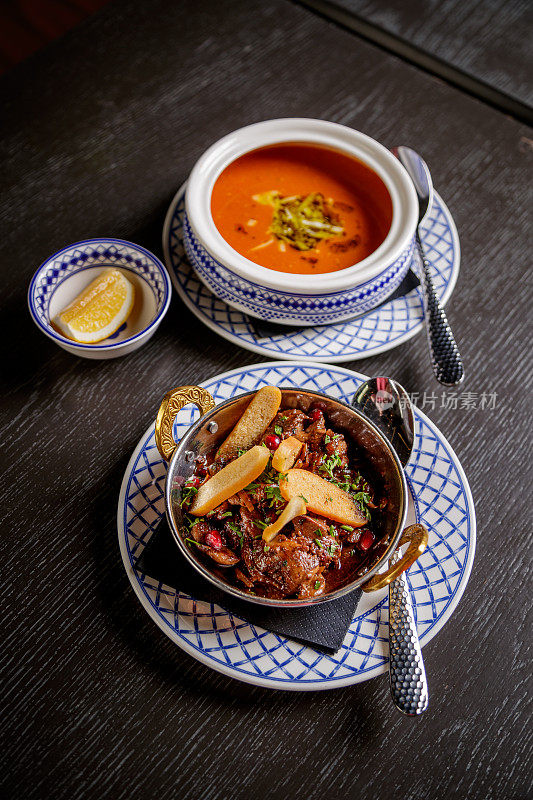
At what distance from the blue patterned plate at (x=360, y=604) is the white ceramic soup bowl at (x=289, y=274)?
0.14m

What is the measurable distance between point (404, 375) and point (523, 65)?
1193 millimetres

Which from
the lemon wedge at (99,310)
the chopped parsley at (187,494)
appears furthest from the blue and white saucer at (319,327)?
the chopped parsley at (187,494)

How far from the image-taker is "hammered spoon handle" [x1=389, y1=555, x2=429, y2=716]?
43.9 inches

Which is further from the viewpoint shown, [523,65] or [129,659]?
[523,65]

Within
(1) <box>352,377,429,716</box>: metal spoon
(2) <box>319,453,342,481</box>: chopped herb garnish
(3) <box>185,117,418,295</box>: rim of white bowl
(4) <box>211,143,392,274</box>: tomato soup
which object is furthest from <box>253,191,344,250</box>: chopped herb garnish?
(1) <box>352,377,429,716</box>: metal spoon

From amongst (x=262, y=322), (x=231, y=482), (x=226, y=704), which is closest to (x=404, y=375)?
(x=262, y=322)

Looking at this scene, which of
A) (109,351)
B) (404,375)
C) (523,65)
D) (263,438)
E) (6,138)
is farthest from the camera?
(523,65)

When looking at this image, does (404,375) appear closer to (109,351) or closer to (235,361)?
(235,361)

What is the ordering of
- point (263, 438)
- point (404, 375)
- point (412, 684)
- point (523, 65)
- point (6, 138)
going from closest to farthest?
point (412, 684) → point (263, 438) → point (404, 375) → point (6, 138) → point (523, 65)

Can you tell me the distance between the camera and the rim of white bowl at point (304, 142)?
1333 mm

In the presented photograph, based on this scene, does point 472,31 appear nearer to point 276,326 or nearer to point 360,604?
point 276,326

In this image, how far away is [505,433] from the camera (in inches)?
57.8

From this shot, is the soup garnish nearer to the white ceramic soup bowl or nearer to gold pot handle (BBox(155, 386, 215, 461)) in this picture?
gold pot handle (BBox(155, 386, 215, 461))

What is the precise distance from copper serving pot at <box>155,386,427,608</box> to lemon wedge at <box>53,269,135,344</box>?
34 cm
